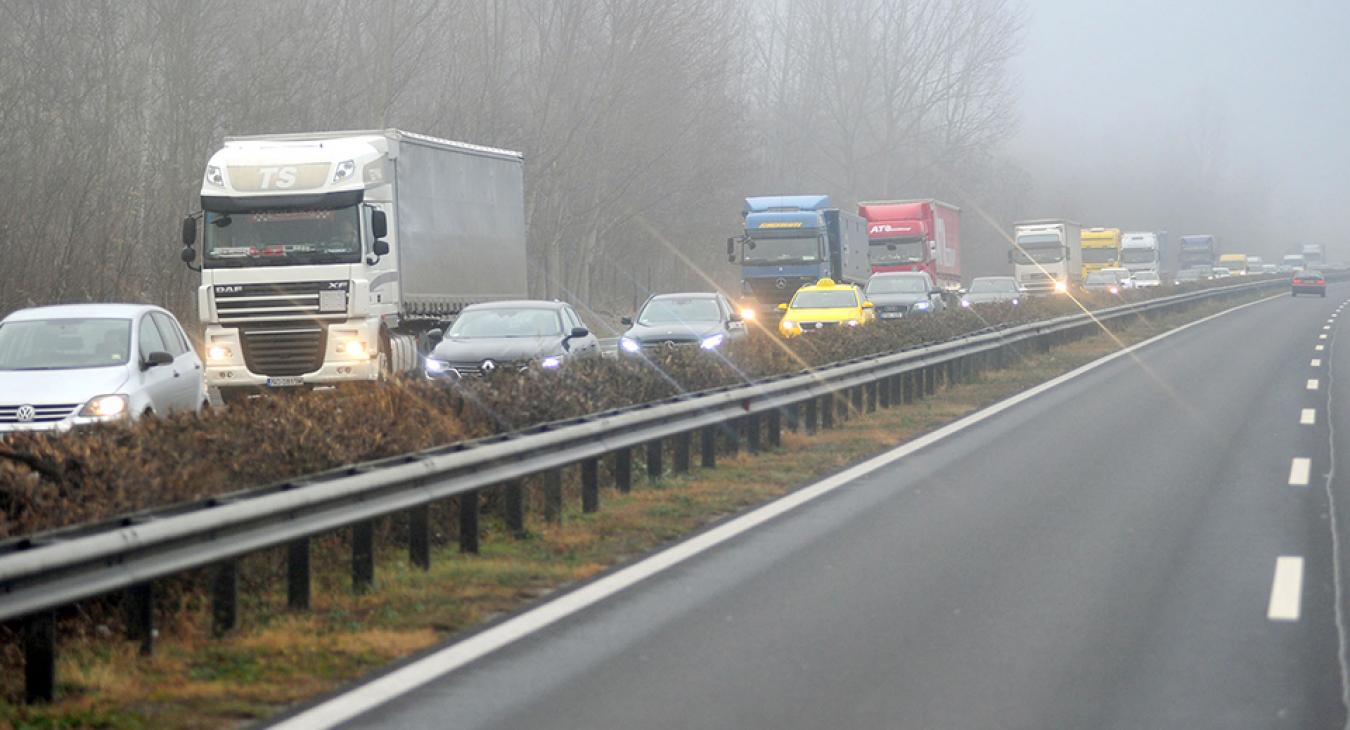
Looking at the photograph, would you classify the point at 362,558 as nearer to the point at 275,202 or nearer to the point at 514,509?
the point at 514,509

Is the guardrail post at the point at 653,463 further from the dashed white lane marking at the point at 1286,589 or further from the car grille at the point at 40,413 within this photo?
the dashed white lane marking at the point at 1286,589

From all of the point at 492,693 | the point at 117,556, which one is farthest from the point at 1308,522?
the point at 117,556

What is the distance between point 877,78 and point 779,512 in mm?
87556

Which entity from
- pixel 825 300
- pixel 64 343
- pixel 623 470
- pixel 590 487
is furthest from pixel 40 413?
pixel 825 300

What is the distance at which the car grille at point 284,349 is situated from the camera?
78.8 ft

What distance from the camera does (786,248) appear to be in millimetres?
47812

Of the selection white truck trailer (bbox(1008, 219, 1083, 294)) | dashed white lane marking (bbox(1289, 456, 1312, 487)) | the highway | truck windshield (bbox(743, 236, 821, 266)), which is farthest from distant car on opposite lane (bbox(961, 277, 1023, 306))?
the highway

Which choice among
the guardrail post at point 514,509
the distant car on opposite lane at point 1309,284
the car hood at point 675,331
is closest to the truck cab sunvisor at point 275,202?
the car hood at point 675,331

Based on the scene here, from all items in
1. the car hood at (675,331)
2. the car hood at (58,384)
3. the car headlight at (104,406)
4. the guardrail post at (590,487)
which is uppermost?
the car hood at (58,384)

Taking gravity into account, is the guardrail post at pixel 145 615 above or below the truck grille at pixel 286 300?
below

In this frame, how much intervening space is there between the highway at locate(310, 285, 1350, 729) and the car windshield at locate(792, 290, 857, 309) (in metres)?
22.2

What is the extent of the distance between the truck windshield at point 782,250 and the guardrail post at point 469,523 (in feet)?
121

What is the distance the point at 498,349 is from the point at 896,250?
3553cm

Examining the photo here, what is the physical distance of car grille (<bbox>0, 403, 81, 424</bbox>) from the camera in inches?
595
